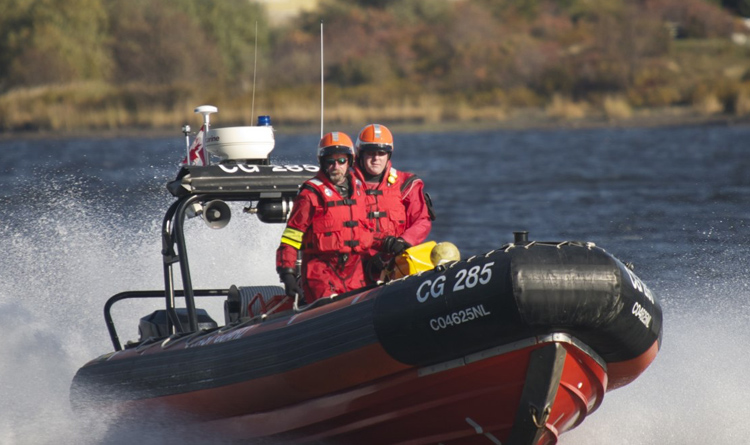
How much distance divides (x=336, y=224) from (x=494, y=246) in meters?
6.11

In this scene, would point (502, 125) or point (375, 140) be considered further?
point (502, 125)

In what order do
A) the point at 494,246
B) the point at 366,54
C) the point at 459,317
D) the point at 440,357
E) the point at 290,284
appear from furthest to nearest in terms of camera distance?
the point at 366,54 < the point at 494,246 < the point at 290,284 < the point at 440,357 < the point at 459,317

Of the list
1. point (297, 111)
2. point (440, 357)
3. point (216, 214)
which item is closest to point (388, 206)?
point (216, 214)

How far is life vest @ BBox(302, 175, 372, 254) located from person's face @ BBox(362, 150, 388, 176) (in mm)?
160

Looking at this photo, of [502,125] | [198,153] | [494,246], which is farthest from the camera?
[502,125]

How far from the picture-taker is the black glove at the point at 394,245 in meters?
6.42

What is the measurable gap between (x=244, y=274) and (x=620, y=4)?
47.5 metres

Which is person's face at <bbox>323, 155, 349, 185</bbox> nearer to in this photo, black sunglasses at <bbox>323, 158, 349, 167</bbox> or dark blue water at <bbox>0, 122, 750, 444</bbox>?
black sunglasses at <bbox>323, 158, 349, 167</bbox>

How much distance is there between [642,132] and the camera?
33.7 meters

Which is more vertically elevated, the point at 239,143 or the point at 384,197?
the point at 239,143

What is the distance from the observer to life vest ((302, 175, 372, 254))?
6.44 m

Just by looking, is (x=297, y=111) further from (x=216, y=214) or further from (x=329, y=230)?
(x=329, y=230)

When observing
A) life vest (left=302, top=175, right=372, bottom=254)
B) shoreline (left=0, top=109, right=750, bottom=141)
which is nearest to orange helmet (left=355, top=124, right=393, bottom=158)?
life vest (left=302, top=175, right=372, bottom=254)

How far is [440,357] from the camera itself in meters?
5.50
